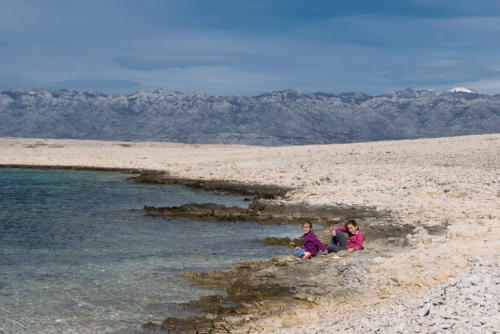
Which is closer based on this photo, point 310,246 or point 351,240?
point 310,246

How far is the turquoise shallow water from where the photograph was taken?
1107 centimetres

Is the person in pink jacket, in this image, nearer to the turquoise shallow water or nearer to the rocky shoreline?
the rocky shoreline

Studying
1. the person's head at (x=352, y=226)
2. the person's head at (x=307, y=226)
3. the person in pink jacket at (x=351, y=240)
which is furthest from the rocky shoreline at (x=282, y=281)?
the person's head at (x=307, y=226)

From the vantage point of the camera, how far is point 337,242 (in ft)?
51.4

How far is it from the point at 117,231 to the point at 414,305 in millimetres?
14163

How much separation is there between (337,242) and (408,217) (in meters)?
6.58

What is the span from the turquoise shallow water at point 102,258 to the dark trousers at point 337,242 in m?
2.18

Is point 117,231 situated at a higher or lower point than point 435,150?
lower

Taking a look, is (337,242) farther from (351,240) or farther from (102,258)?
(102,258)

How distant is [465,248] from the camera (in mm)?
12852

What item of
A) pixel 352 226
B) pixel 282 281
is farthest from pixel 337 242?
pixel 282 281

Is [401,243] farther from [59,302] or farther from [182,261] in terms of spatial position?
[59,302]

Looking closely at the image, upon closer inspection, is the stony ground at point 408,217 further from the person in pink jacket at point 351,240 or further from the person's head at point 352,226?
the person's head at point 352,226

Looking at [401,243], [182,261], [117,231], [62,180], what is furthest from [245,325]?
[62,180]
